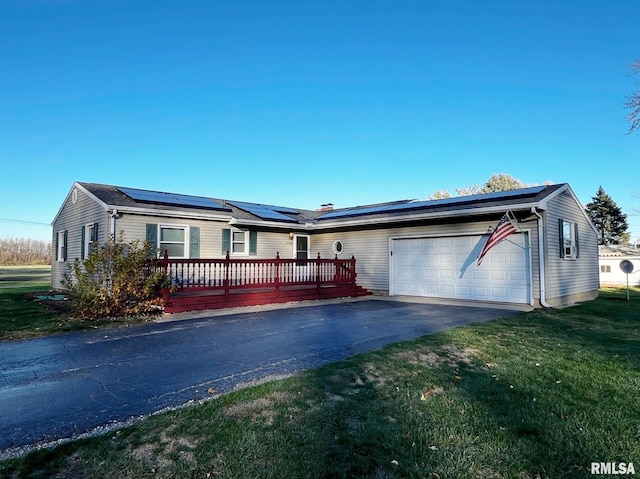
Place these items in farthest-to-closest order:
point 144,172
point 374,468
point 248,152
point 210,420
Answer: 1. point 144,172
2. point 248,152
3. point 210,420
4. point 374,468

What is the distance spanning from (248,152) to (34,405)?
19.3m

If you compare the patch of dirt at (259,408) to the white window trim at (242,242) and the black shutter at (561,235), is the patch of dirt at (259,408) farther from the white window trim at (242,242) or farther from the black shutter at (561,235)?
the black shutter at (561,235)

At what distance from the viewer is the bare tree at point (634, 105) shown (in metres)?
11.8

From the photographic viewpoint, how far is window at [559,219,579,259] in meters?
11.2

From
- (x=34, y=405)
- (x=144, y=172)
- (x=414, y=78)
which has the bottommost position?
(x=34, y=405)

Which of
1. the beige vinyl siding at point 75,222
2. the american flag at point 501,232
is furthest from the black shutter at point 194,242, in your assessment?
the american flag at point 501,232

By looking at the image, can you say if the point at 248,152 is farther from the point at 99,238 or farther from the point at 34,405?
the point at 34,405

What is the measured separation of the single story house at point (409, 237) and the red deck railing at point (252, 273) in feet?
3.02

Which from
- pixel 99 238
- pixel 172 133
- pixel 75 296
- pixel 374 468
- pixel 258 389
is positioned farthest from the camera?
pixel 172 133

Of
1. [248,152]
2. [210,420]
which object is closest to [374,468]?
[210,420]

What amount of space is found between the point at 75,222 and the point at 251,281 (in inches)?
294

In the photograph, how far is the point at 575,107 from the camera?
1530 centimetres

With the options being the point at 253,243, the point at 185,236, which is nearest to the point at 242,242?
the point at 253,243

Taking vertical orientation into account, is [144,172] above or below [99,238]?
above
